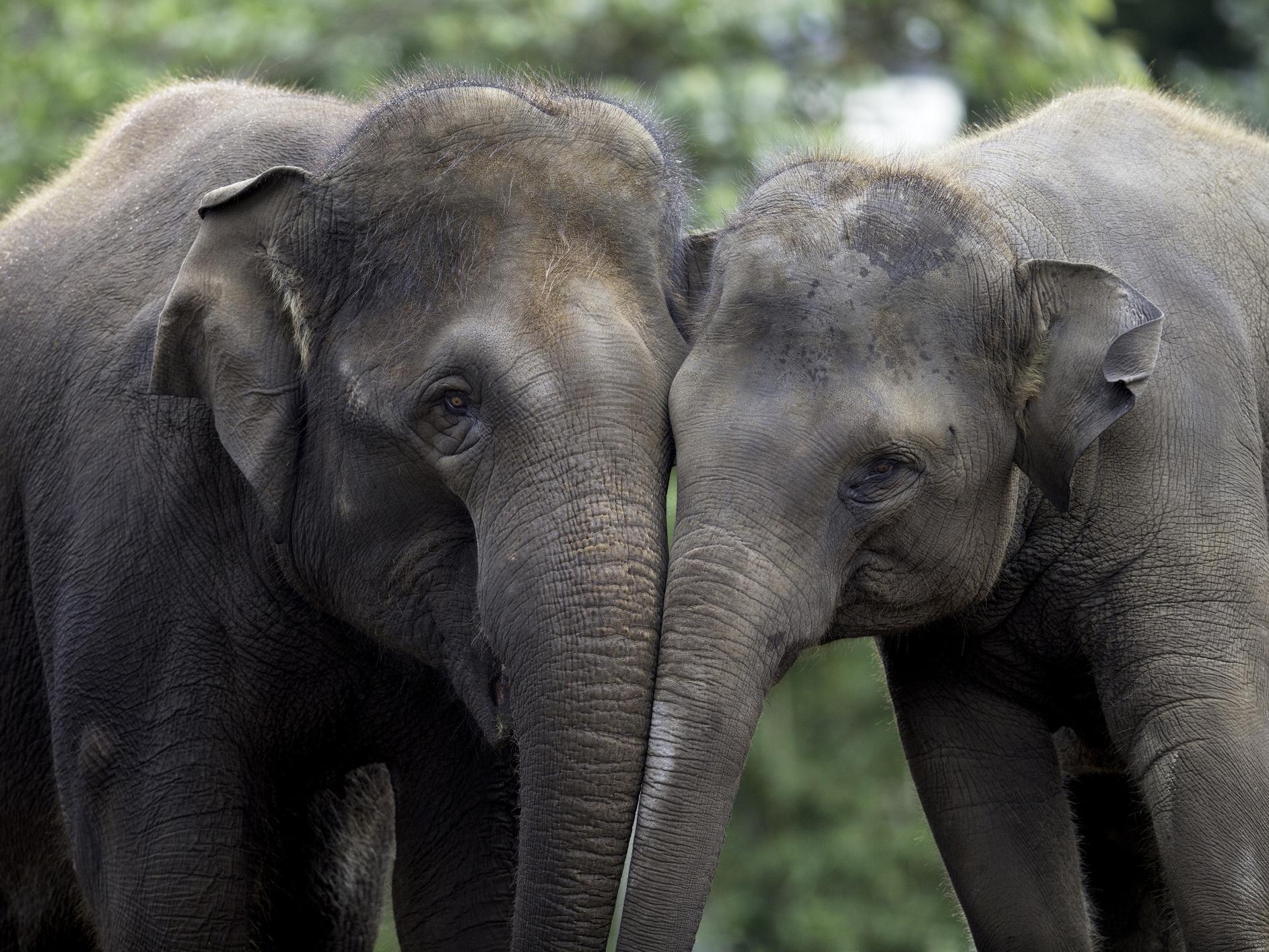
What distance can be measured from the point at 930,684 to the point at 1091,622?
0.46 m

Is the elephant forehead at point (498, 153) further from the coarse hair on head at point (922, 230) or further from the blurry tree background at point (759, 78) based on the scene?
the blurry tree background at point (759, 78)

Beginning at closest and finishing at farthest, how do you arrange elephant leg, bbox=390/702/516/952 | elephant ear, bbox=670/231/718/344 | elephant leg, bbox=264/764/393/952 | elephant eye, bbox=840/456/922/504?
elephant eye, bbox=840/456/922/504, elephant ear, bbox=670/231/718/344, elephant leg, bbox=390/702/516/952, elephant leg, bbox=264/764/393/952

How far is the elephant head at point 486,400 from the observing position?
3602 millimetres

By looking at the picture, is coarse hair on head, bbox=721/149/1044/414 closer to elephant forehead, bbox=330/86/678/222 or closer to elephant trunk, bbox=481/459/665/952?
elephant forehead, bbox=330/86/678/222

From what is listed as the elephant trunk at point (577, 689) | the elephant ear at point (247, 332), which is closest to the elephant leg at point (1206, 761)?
the elephant trunk at point (577, 689)

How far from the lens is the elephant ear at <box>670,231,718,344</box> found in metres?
4.11

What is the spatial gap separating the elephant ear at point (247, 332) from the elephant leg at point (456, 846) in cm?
77

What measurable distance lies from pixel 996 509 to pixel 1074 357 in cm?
35

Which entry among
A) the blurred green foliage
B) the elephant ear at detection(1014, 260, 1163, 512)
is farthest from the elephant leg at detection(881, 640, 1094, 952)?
the blurred green foliage

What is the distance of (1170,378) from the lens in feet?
13.7

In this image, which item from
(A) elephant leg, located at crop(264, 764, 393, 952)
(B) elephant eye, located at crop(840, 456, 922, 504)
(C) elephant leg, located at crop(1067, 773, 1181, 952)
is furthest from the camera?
(C) elephant leg, located at crop(1067, 773, 1181, 952)

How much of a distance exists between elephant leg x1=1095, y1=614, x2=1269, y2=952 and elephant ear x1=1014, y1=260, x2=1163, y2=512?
0.37 meters

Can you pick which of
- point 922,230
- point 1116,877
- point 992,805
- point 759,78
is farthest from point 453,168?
point 759,78

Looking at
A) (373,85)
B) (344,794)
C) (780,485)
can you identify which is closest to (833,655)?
(344,794)
